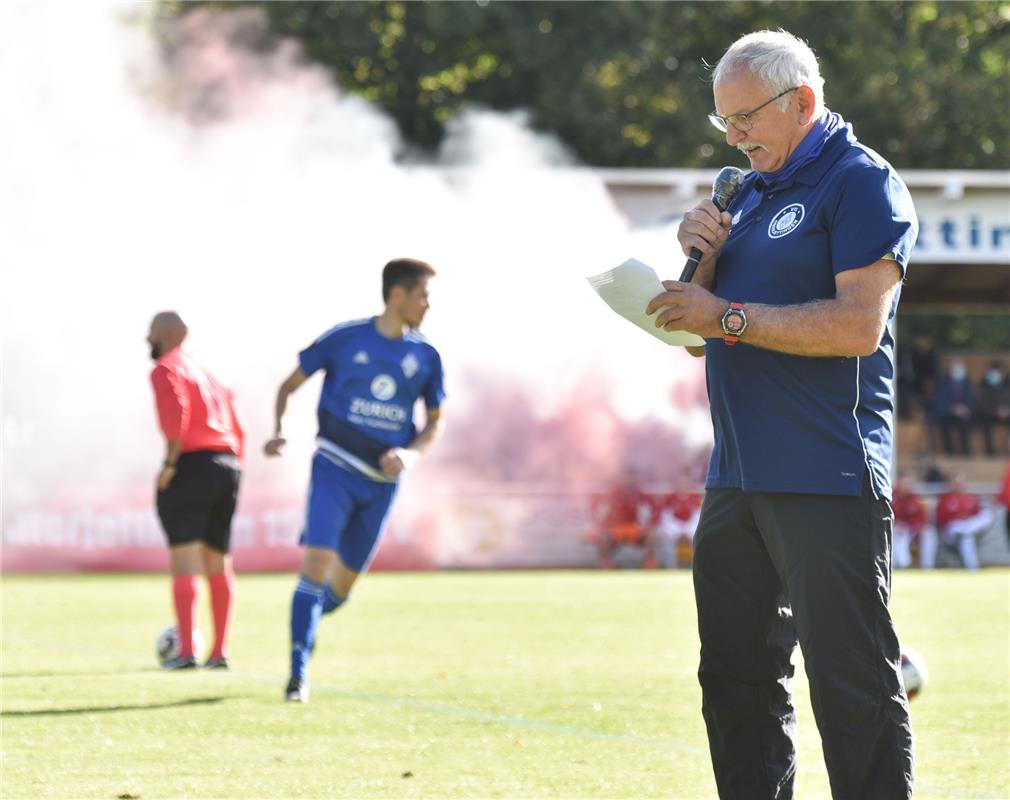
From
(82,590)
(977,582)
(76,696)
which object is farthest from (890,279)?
(977,582)

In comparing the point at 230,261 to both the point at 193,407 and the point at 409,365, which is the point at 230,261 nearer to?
the point at 193,407

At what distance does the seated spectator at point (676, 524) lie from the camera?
86.2 ft

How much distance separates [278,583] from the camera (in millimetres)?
21266

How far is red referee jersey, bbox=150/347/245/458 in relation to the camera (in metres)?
10.6

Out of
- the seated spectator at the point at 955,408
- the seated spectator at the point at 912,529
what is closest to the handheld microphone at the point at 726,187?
the seated spectator at the point at 912,529

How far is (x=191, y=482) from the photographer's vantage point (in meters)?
10.8

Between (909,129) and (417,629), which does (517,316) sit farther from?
(417,629)

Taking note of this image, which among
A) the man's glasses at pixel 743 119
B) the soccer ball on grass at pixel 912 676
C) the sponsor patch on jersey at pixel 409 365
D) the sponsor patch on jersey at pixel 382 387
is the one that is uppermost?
the man's glasses at pixel 743 119

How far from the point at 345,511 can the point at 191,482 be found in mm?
1634

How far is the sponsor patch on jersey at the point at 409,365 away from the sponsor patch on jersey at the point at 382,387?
0.11 metres

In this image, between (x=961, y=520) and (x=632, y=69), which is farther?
(x=632, y=69)

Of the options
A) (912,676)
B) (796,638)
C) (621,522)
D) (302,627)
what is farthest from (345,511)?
(621,522)

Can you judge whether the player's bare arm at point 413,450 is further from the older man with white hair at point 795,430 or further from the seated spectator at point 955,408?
the seated spectator at point 955,408

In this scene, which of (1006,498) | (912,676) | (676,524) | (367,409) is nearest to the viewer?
(912,676)
